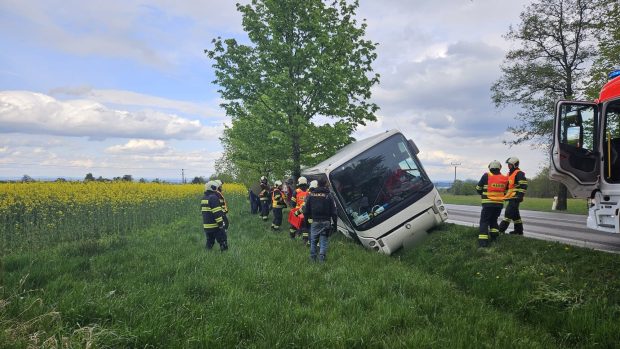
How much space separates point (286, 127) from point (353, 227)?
688 centimetres

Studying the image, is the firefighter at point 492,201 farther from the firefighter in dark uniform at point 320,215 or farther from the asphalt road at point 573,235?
the firefighter in dark uniform at point 320,215

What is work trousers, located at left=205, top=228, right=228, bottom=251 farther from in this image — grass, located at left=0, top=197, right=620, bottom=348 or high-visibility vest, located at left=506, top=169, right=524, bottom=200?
high-visibility vest, located at left=506, top=169, right=524, bottom=200

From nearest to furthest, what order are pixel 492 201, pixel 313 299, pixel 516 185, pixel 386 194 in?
pixel 313 299 → pixel 492 201 → pixel 516 185 → pixel 386 194

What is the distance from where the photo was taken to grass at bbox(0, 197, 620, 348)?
4.18 metres

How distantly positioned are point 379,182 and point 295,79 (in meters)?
7.66

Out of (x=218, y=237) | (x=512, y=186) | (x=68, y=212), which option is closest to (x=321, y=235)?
(x=218, y=237)

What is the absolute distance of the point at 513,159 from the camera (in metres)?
9.03

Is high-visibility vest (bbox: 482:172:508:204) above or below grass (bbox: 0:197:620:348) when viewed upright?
above

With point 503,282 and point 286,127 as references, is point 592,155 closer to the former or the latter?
point 503,282

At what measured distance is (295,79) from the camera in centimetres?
1593

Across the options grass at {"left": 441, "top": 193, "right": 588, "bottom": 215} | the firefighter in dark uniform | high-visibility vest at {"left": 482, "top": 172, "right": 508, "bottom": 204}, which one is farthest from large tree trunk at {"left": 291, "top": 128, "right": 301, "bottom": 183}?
grass at {"left": 441, "top": 193, "right": 588, "bottom": 215}

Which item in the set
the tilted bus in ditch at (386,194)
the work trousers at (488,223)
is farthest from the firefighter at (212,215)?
the work trousers at (488,223)

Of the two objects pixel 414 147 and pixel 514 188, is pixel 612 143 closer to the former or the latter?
pixel 514 188

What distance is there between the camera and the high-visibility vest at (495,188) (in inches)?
329
